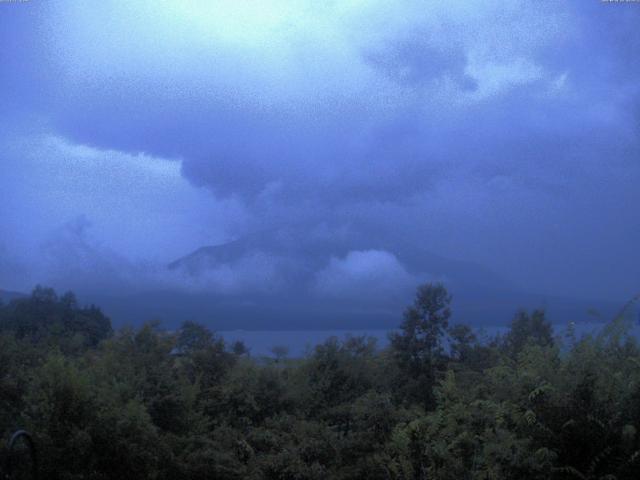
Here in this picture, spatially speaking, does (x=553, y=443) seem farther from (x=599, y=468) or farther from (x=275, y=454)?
(x=275, y=454)

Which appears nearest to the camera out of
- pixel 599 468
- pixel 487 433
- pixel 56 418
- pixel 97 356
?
pixel 599 468

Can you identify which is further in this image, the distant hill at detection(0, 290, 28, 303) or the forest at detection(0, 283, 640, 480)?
the distant hill at detection(0, 290, 28, 303)

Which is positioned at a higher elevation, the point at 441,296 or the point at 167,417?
the point at 441,296

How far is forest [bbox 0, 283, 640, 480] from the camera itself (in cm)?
609

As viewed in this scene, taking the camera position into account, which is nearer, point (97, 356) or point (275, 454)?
point (275, 454)

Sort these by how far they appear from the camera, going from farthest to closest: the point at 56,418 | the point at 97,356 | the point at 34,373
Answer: the point at 97,356 < the point at 34,373 < the point at 56,418

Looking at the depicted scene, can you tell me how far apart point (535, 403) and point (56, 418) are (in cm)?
580

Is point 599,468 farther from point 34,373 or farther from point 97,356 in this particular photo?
point 97,356

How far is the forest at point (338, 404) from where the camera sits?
240 inches

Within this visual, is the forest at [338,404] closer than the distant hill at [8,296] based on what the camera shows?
Yes

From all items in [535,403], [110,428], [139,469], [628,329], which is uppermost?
[628,329]

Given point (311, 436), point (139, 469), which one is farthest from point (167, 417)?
point (311, 436)

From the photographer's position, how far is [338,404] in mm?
11680

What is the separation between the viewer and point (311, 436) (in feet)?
34.5
